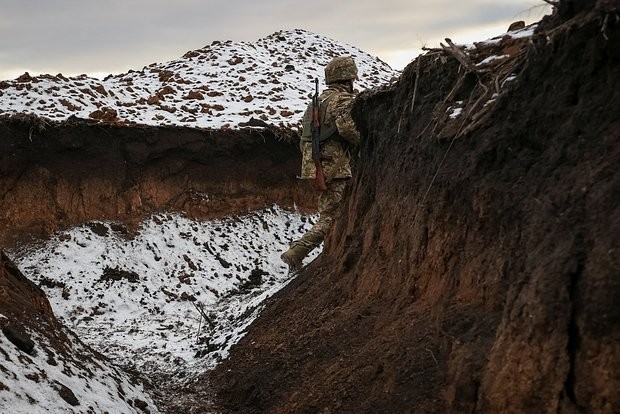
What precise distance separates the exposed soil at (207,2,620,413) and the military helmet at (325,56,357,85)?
2764mm

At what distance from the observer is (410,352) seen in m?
3.93

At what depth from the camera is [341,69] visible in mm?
8664

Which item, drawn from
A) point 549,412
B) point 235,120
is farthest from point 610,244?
point 235,120

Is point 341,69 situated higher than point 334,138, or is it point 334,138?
point 341,69

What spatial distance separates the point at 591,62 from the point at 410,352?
1.96m

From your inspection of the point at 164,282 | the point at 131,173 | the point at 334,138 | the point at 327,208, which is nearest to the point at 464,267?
the point at 334,138

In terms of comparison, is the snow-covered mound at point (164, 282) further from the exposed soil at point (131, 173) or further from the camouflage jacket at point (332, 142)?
the camouflage jacket at point (332, 142)

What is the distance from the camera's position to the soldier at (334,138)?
8500 mm

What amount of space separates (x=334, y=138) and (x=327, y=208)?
3.56ft

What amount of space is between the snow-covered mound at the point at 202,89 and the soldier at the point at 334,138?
5565mm

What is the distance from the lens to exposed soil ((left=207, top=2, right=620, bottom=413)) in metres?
2.81

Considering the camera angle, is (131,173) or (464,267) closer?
(464,267)

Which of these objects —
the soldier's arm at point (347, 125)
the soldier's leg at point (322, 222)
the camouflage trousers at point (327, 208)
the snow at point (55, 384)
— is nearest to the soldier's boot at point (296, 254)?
the soldier's leg at point (322, 222)

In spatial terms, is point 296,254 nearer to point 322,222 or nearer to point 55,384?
point 322,222
